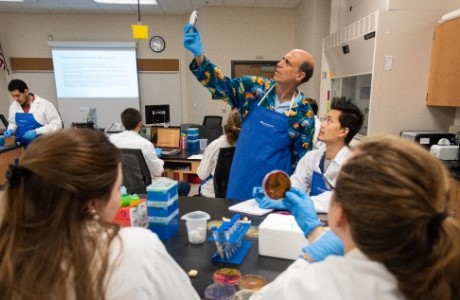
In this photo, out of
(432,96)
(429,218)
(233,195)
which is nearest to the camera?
(429,218)

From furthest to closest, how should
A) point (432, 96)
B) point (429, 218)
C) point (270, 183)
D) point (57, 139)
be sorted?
1. point (432, 96)
2. point (270, 183)
3. point (57, 139)
4. point (429, 218)

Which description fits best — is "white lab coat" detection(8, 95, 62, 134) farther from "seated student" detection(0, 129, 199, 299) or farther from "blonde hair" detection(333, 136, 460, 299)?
"blonde hair" detection(333, 136, 460, 299)

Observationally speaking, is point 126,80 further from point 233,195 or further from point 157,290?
point 157,290

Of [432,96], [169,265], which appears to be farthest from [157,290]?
[432,96]

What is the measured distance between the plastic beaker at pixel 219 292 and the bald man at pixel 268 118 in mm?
1119

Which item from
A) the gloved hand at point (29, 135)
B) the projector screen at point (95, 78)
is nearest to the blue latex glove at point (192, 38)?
the gloved hand at point (29, 135)

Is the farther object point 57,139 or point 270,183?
point 270,183

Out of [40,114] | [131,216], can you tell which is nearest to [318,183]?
[131,216]

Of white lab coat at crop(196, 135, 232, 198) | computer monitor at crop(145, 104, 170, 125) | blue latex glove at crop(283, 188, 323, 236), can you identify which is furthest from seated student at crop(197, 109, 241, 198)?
computer monitor at crop(145, 104, 170, 125)

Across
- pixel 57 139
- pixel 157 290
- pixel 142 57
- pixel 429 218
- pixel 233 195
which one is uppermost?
pixel 142 57

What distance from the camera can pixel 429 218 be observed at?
594 mm

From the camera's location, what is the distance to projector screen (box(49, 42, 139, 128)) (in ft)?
19.4

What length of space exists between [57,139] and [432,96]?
3204 mm

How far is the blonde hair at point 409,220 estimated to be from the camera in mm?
593
